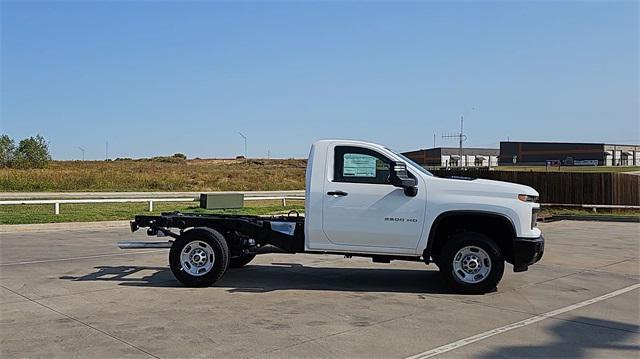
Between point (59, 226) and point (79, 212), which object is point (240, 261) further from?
point (79, 212)

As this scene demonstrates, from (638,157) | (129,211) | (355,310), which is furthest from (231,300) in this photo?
(638,157)

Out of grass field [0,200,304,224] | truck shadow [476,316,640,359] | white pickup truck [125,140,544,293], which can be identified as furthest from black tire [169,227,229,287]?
grass field [0,200,304,224]

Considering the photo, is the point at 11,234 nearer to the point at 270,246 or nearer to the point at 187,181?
the point at 270,246

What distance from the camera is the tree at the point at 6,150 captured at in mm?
65875

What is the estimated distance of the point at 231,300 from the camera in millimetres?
8242

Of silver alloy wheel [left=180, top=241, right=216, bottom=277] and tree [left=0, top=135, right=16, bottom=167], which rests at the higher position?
tree [left=0, top=135, right=16, bottom=167]

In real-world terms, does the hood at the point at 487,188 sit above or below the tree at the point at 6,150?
below

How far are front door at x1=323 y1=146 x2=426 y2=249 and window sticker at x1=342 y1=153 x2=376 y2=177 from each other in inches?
0.6

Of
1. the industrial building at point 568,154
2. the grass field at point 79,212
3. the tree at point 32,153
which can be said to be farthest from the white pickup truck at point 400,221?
the industrial building at point 568,154

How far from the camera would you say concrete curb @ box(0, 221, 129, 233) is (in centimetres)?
1811

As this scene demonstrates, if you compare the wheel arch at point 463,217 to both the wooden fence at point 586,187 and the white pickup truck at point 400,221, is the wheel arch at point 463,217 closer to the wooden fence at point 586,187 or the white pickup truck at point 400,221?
the white pickup truck at point 400,221

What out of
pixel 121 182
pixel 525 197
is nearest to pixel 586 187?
pixel 525 197

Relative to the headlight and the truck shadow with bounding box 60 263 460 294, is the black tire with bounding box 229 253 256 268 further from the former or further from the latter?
the headlight

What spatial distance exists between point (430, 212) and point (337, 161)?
5.04ft
